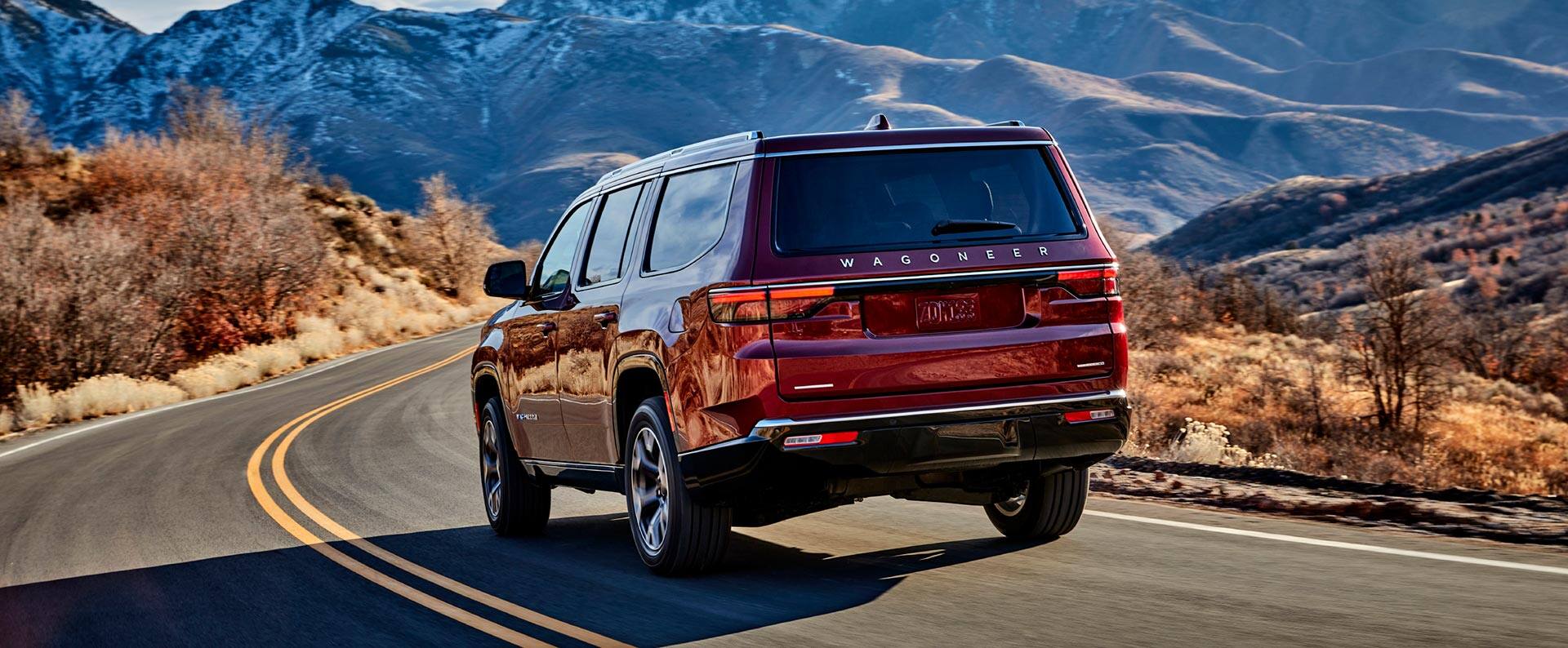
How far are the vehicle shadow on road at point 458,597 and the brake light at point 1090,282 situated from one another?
5.04 ft

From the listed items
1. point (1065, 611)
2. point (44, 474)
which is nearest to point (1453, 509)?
point (1065, 611)

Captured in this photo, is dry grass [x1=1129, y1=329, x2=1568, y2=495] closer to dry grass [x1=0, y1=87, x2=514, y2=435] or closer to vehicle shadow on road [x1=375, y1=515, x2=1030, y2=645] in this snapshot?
vehicle shadow on road [x1=375, y1=515, x2=1030, y2=645]

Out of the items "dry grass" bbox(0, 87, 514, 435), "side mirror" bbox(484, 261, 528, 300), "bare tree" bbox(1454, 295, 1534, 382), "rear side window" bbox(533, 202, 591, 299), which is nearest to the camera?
"rear side window" bbox(533, 202, 591, 299)

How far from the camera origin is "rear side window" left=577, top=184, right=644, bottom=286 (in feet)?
23.6

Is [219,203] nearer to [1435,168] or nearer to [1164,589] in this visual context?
[1164,589]

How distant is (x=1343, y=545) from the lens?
21.3 feet

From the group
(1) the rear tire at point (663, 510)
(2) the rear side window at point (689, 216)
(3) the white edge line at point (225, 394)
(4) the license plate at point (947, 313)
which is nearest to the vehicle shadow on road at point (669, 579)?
(1) the rear tire at point (663, 510)

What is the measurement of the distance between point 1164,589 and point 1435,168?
12983 centimetres

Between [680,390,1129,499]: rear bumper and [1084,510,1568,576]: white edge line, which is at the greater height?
[680,390,1129,499]: rear bumper

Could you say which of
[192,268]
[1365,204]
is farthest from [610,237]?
[1365,204]

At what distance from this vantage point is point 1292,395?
24.6 metres

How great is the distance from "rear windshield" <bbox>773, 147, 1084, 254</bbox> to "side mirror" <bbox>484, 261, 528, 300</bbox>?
9.28ft

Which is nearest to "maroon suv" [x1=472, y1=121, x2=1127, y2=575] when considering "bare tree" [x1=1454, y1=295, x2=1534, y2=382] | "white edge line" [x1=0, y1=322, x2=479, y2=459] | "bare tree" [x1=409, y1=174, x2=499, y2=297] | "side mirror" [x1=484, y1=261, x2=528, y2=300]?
"side mirror" [x1=484, y1=261, x2=528, y2=300]

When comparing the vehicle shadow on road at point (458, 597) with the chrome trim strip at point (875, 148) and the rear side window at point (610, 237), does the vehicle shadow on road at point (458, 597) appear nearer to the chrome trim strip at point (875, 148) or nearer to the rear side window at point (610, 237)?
the rear side window at point (610, 237)
